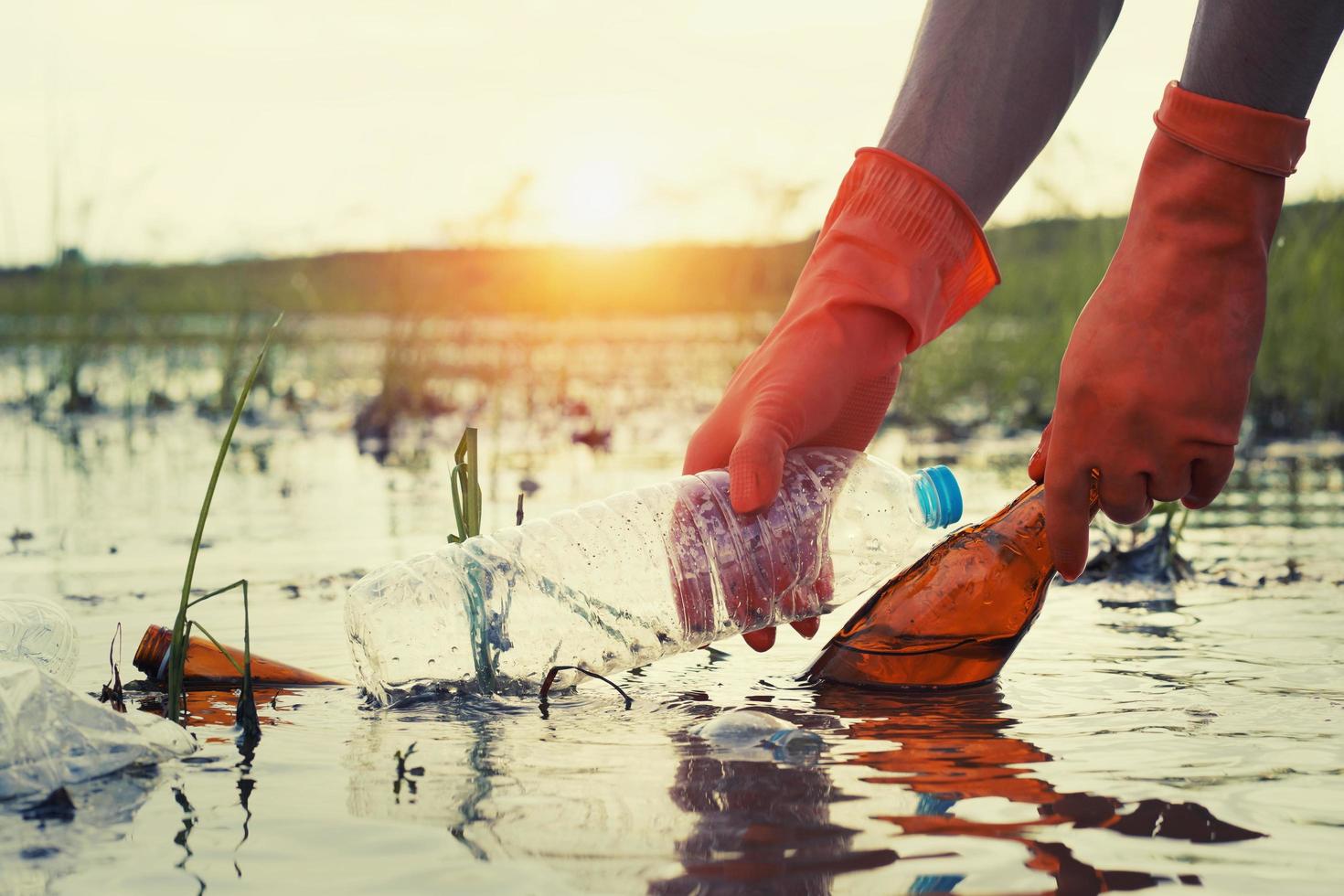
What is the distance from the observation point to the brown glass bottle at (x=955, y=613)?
238cm

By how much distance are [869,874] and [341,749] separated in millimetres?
803

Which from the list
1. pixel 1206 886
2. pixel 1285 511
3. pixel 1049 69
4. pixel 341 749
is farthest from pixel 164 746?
pixel 1285 511

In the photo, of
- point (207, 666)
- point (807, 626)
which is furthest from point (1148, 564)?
point (207, 666)

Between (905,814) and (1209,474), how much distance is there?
75 centimetres

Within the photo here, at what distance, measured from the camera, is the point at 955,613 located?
239 cm

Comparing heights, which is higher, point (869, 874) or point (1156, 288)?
point (1156, 288)

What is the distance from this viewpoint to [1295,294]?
636 cm

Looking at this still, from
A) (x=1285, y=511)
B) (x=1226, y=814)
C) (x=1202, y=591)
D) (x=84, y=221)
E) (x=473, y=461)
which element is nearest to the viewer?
(x=1226, y=814)

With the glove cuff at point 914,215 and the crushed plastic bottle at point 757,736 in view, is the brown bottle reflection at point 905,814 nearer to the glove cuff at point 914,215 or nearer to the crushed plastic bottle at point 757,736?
the crushed plastic bottle at point 757,736

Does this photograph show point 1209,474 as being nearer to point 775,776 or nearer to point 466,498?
point 775,776

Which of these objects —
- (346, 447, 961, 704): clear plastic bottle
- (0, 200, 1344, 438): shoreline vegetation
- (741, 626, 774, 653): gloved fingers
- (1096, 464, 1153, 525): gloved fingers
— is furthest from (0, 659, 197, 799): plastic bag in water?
(0, 200, 1344, 438): shoreline vegetation

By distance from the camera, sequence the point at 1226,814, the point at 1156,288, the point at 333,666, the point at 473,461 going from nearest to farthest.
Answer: the point at 1226,814 < the point at 1156,288 < the point at 473,461 < the point at 333,666

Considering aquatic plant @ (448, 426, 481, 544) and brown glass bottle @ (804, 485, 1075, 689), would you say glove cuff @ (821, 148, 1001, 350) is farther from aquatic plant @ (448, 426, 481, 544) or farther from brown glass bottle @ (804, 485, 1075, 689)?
aquatic plant @ (448, 426, 481, 544)

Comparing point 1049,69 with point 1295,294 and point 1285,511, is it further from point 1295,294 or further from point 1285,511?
point 1295,294
